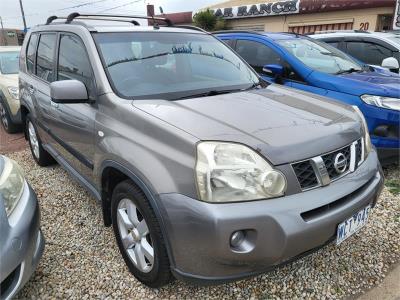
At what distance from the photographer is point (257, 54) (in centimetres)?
497

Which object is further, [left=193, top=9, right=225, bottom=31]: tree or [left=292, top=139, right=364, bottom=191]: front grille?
[left=193, top=9, right=225, bottom=31]: tree

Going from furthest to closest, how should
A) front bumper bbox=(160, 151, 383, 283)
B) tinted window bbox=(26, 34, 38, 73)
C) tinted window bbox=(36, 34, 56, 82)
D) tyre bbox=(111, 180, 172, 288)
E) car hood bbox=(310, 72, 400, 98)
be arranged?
tinted window bbox=(26, 34, 38, 73) < car hood bbox=(310, 72, 400, 98) < tinted window bbox=(36, 34, 56, 82) < tyre bbox=(111, 180, 172, 288) < front bumper bbox=(160, 151, 383, 283)

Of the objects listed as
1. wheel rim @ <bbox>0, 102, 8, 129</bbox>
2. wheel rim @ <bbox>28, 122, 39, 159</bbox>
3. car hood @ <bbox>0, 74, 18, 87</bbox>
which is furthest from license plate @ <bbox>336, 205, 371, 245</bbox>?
wheel rim @ <bbox>0, 102, 8, 129</bbox>

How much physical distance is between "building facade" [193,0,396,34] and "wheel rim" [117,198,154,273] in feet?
45.6

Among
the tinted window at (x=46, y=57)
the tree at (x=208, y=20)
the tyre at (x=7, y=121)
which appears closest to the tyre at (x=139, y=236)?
the tinted window at (x=46, y=57)

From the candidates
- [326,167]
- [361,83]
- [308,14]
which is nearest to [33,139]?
[326,167]

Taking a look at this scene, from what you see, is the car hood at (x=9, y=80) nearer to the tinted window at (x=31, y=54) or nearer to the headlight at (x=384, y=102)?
the tinted window at (x=31, y=54)

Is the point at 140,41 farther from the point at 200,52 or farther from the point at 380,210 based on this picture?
the point at 380,210

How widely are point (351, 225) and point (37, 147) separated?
3.79 m

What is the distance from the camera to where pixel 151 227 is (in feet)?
6.50

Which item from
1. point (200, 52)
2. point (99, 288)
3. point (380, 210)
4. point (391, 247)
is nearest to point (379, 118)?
point (380, 210)

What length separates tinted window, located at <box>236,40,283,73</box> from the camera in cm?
470

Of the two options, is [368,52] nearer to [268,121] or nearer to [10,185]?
[268,121]

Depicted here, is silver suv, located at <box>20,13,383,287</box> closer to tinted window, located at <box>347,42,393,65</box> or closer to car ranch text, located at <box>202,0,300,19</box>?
tinted window, located at <box>347,42,393,65</box>
